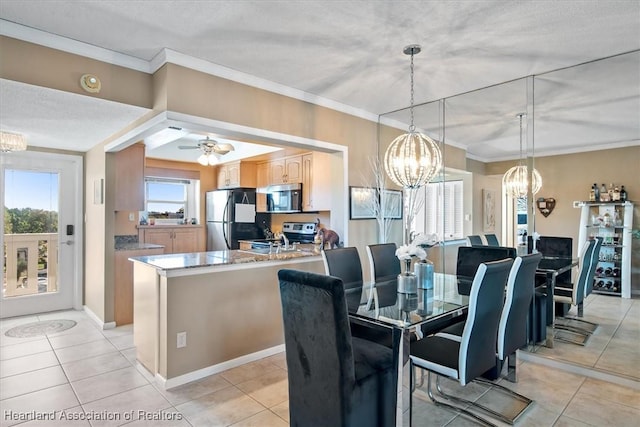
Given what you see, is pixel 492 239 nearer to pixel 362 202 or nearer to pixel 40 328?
pixel 362 202

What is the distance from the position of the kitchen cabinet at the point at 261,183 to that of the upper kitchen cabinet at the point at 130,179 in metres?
2.03

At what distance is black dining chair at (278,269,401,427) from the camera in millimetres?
1614

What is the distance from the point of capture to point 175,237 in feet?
20.7

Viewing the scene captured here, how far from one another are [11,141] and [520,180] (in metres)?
4.90

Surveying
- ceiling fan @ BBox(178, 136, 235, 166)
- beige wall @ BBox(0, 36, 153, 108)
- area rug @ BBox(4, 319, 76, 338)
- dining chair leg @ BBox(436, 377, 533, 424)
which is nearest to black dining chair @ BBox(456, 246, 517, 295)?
dining chair leg @ BBox(436, 377, 533, 424)

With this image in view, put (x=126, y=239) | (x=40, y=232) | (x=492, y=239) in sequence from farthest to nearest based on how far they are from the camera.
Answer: (x=126, y=239) → (x=40, y=232) → (x=492, y=239)

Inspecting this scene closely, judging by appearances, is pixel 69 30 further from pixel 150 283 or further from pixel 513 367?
pixel 513 367

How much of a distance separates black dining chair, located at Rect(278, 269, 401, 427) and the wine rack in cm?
239

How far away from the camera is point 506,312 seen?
7.15 ft

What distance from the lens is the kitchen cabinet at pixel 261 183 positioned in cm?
604

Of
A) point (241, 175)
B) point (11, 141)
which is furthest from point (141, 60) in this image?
point (241, 175)

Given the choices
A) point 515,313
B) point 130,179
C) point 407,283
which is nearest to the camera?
point 515,313

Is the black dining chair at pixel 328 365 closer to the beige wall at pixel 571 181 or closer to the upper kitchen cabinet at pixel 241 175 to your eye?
the beige wall at pixel 571 181

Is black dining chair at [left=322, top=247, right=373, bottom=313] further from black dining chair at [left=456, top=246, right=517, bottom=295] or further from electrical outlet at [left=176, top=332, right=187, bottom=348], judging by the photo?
electrical outlet at [left=176, top=332, right=187, bottom=348]
